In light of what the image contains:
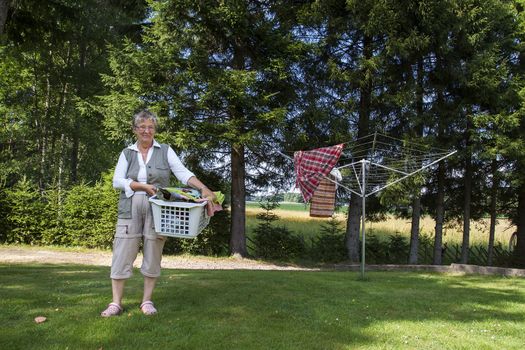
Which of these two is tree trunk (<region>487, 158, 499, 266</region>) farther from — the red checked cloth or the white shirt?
the white shirt

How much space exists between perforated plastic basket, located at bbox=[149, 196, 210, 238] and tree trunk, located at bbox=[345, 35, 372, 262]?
9.37m

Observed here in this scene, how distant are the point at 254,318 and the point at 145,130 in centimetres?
187

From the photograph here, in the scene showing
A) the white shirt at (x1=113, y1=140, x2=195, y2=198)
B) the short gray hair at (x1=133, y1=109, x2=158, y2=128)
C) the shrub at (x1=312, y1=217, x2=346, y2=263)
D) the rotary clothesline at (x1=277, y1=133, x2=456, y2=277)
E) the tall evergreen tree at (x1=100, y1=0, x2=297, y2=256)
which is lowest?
the shrub at (x1=312, y1=217, x2=346, y2=263)

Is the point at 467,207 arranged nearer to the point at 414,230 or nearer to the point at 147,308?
the point at 414,230

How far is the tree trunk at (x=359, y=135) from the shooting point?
1311cm

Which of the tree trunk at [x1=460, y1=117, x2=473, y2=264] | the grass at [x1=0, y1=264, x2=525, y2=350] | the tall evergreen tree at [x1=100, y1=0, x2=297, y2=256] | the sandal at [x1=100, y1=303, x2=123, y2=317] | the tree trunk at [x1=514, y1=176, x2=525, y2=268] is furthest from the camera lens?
the tree trunk at [x1=514, y1=176, x2=525, y2=268]

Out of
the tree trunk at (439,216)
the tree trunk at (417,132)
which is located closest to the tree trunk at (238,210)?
the tree trunk at (417,132)

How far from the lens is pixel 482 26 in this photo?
1261 cm

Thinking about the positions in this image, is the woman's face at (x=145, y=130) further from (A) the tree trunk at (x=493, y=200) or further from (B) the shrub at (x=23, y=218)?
(A) the tree trunk at (x=493, y=200)

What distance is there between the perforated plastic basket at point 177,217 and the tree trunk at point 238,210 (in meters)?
9.36

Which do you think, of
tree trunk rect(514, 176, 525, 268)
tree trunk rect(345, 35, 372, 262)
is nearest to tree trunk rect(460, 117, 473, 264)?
tree trunk rect(514, 176, 525, 268)

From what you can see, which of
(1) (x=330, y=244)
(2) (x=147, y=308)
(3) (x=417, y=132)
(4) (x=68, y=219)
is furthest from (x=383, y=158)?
(2) (x=147, y=308)

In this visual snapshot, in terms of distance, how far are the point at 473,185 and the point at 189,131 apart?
8.81 meters

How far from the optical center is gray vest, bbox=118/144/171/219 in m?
3.98
